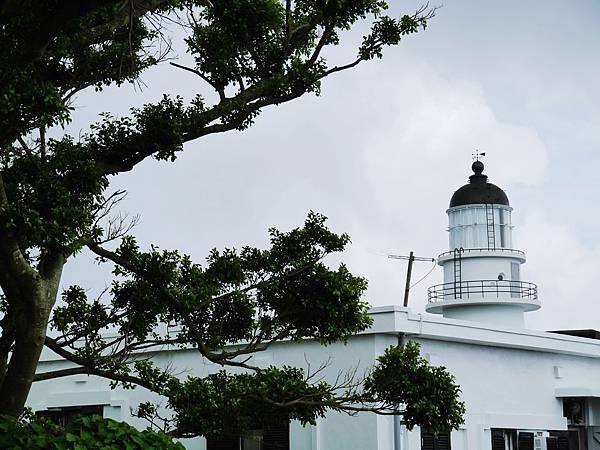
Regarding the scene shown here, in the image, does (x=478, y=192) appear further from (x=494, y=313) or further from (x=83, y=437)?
(x=83, y=437)

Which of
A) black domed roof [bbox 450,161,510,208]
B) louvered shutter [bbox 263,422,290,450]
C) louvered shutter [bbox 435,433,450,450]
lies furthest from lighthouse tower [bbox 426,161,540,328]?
louvered shutter [bbox 263,422,290,450]

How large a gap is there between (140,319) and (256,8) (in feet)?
10.6

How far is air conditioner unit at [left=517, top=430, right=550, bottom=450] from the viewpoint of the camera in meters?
17.4

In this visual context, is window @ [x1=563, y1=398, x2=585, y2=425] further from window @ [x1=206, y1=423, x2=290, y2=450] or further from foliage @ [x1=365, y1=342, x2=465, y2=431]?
foliage @ [x1=365, y1=342, x2=465, y2=431]

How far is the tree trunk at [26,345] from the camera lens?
26.1ft

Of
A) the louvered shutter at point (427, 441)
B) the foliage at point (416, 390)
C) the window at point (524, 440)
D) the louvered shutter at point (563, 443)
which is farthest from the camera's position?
the louvered shutter at point (563, 443)

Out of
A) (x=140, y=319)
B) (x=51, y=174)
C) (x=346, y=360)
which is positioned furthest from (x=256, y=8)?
(x=346, y=360)

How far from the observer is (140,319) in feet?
32.8

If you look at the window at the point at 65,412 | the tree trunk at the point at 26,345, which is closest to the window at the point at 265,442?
the window at the point at 65,412

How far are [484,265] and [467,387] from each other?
8.70m

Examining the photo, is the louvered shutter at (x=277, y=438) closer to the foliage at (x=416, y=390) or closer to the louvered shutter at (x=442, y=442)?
the louvered shutter at (x=442, y=442)

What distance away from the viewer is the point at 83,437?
21.9ft

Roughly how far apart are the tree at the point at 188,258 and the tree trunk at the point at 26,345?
11mm

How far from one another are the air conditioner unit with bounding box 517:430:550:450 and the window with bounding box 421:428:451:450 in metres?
2.11
